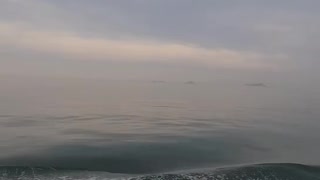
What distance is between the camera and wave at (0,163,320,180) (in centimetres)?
1371

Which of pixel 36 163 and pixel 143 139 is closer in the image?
pixel 36 163

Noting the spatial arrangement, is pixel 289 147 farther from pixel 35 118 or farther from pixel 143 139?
pixel 35 118

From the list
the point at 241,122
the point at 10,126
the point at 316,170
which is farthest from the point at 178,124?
the point at 316,170

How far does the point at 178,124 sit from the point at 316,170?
15.2m

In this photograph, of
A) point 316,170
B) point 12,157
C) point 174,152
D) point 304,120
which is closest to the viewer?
point 316,170

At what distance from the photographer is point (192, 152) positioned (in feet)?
63.1

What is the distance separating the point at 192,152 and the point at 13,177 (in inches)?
361

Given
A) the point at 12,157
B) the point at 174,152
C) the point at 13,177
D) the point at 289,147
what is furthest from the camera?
the point at 289,147

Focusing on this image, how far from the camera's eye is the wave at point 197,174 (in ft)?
45.0

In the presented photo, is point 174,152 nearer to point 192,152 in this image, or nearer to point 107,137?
point 192,152

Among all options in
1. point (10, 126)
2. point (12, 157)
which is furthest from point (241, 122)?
point (12, 157)

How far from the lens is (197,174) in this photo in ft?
46.6

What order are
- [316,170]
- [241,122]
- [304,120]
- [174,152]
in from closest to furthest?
[316,170] → [174,152] → [241,122] → [304,120]

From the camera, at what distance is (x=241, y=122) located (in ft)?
107
